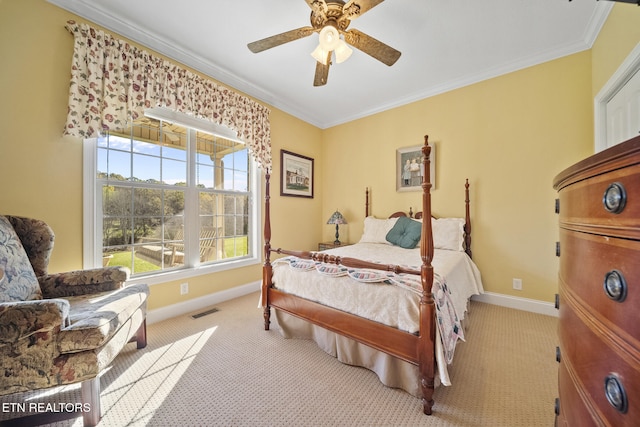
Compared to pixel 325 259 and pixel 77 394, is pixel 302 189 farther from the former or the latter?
pixel 77 394

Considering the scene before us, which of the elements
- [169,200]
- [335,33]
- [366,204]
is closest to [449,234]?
[366,204]

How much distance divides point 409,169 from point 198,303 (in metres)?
3.25

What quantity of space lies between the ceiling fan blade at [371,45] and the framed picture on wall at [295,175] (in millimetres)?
2023

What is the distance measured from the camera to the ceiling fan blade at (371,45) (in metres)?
1.85

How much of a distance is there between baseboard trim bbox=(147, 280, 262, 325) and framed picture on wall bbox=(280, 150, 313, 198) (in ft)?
4.83

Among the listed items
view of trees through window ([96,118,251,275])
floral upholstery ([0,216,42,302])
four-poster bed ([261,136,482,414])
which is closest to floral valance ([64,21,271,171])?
view of trees through window ([96,118,251,275])

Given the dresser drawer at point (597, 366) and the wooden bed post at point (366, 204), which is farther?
the wooden bed post at point (366, 204)

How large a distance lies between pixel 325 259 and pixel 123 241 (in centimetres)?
203

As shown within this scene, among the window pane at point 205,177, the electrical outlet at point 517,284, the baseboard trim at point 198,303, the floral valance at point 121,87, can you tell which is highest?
the floral valance at point 121,87

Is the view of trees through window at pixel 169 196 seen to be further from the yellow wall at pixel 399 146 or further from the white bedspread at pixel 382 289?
the white bedspread at pixel 382 289

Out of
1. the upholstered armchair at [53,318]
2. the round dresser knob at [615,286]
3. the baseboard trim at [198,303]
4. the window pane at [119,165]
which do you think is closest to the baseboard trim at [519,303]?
the round dresser knob at [615,286]

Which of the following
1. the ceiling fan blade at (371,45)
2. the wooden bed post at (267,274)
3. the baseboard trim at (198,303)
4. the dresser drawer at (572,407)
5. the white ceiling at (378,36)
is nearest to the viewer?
the dresser drawer at (572,407)

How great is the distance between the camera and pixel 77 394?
147 cm

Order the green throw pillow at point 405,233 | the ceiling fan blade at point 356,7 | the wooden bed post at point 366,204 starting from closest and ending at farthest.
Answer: the ceiling fan blade at point 356,7 → the green throw pillow at point 405,233 → the wooden bed post at point 366,204
